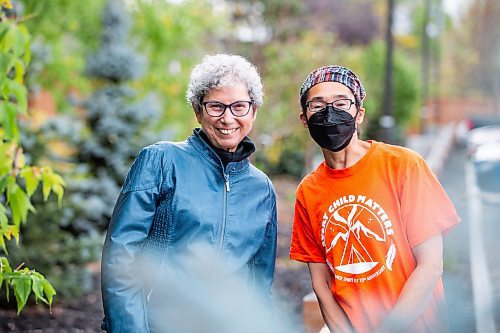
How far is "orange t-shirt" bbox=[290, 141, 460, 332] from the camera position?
10.4 ft

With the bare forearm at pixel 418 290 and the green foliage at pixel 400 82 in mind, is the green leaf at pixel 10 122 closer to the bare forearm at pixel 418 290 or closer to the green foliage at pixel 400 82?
the bare forearm at pixel 418 290

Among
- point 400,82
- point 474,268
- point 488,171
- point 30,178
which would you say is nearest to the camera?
point 30,178

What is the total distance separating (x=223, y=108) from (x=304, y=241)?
643mm

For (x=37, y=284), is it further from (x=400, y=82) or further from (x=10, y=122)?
(x=400, y=82)

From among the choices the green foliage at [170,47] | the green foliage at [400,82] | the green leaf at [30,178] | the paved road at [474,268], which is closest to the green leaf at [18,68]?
the green leaf at [30,178]

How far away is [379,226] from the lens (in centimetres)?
318

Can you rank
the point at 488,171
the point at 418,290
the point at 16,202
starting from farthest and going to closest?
the point at 488,171
the point at 16,202
the point at 418,290

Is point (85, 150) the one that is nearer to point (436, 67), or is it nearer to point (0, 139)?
point (0, 139)

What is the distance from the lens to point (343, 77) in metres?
3.30

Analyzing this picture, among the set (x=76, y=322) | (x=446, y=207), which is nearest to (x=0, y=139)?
(x=446, y=207)

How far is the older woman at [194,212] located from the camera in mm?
3068

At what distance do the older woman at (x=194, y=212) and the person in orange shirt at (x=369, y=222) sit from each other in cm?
26

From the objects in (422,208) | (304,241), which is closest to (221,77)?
(304,241)

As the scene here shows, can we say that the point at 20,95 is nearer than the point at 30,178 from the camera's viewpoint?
Yes
